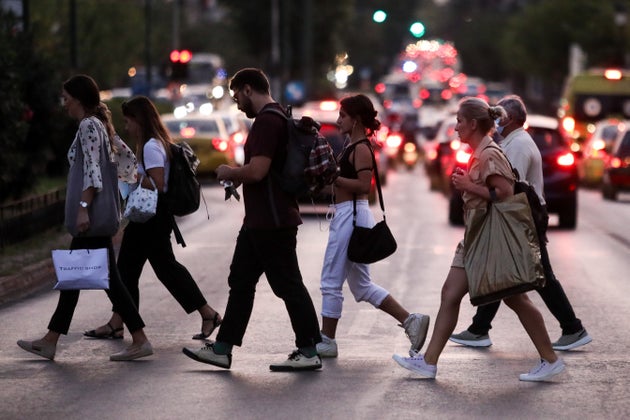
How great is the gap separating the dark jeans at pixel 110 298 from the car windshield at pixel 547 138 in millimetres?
13096

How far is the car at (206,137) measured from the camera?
35031 millimetres

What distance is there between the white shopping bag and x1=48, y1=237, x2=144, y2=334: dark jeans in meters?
0.11

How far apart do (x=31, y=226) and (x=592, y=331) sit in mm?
8462

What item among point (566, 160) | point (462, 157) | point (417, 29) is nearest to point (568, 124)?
point (417, 29)

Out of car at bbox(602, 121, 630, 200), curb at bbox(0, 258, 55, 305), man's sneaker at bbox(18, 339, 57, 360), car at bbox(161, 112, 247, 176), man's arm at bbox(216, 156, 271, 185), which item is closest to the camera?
man's arm at bbox(216, 156, 271, 185)

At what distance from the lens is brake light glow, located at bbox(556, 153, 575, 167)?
75.3 feet

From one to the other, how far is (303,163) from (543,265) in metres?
1.95

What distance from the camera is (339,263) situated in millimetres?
10461

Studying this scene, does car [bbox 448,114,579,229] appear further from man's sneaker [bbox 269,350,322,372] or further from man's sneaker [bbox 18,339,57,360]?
man's sneaker [bbox 269,350,322,372]

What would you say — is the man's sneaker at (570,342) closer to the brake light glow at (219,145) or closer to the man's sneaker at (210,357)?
the man's sneaker at (210,357)

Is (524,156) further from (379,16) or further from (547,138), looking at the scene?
(379,16)

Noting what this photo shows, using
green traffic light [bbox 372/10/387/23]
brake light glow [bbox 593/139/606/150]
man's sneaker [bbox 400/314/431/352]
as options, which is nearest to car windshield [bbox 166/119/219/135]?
green traffic light [bbox 372/10/387/23]

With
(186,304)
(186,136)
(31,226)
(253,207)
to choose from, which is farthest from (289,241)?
(186,136)

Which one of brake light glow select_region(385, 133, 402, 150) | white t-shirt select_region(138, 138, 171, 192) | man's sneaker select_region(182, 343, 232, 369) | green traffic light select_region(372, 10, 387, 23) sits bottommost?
brake light glow select_region(385, 133, 402, 150)
